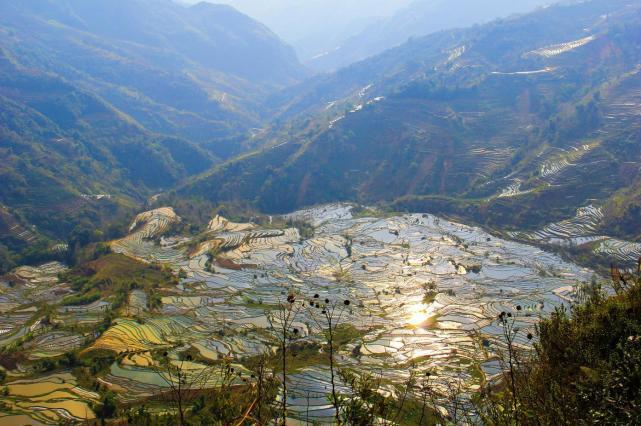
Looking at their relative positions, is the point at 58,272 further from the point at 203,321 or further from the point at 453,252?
the point at 453,252

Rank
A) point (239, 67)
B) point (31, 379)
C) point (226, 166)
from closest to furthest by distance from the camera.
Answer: point (31, 379) → point (226, 166) → point (239, 67)

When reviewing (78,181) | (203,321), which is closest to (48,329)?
(203,321)

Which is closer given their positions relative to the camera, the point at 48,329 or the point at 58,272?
the point at 48,329

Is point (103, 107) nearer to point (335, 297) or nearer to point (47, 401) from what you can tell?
point (335, 297)

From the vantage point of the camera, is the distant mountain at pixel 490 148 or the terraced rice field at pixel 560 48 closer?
the distant mountain at pixel 490 148

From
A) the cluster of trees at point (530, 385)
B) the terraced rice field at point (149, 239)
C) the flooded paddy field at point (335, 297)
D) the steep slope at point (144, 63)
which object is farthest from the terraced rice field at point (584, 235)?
the steep slope at point (144, 63)

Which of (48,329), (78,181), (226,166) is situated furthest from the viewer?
(226,166)

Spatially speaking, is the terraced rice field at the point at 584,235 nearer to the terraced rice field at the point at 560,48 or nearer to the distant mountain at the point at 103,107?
the distant mountain at the point at 103,107
